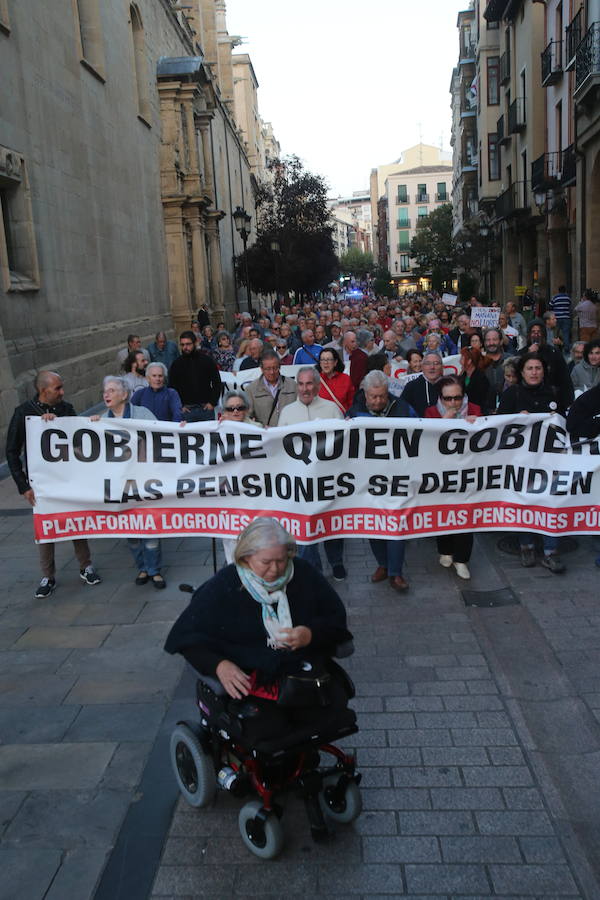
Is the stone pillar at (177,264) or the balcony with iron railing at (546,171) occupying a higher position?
the balcony with iron railing at (546,171)

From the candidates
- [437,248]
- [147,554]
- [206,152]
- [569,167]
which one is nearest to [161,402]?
[147,554]

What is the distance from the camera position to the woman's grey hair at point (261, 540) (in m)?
3.54

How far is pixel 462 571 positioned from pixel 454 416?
4.15 feet

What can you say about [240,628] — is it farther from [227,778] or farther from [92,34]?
[92,34]

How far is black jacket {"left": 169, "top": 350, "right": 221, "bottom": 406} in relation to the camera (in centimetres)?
999

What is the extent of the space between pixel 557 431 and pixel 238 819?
4.11 meters

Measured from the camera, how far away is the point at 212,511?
672 cm

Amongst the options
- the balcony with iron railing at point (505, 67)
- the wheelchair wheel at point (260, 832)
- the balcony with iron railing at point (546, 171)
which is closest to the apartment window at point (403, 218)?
the balcony with iron railing at point (505, 67)

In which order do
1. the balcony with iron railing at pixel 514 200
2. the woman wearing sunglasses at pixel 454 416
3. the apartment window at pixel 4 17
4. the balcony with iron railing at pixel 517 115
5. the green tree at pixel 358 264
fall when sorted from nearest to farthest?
1. the woman wearing sunglasses at pixel 454 416
2. the apartment window at pixel 4 17
3. the balcony with iron railing at pixel 517 115
4. the balcony with iron railing at pixel 514 200
5. the green tree at pixel 358 264

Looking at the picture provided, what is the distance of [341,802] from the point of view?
3717 millimetres

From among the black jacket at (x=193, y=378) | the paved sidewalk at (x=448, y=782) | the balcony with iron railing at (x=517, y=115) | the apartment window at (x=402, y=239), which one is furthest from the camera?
the apartment window at (x=402, y=239)

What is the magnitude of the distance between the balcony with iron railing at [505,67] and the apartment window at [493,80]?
2.90m

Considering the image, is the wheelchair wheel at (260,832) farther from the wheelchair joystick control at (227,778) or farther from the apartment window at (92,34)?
the apartment window at (92,34)

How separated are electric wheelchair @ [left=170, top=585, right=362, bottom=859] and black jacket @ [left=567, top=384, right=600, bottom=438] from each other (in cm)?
369
